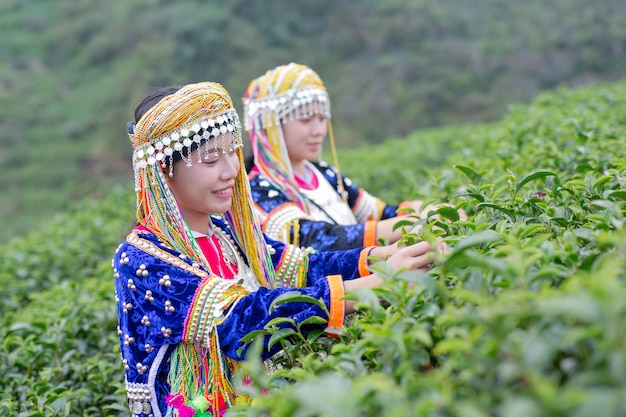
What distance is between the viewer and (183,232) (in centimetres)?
208

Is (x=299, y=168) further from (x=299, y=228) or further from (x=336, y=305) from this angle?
(x=336, y=305)

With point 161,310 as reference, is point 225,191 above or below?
above

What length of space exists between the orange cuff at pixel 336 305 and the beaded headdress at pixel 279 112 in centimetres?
131

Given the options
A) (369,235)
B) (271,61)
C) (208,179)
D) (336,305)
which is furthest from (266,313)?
(271,61)

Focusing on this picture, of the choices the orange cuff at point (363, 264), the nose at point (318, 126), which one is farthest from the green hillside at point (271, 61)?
the orange cuff at point (363, 264)

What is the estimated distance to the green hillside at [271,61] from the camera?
16094 millimetres

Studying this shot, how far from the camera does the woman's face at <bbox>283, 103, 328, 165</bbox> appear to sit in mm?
3148

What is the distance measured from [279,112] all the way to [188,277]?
55.8 inches

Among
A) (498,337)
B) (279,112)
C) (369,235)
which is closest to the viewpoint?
(498,337)

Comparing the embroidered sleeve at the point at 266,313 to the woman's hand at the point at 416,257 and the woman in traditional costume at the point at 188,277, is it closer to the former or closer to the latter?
the woman in traditional costume at the point at 188,277

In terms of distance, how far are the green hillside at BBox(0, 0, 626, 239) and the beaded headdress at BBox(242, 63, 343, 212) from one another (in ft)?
40.6

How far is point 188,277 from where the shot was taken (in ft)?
6.22

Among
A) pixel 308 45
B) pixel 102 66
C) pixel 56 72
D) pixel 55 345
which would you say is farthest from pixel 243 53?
pixel 55 345

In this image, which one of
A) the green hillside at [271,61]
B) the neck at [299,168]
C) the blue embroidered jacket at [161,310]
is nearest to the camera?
the blue embroidered jacket at [161,310]
